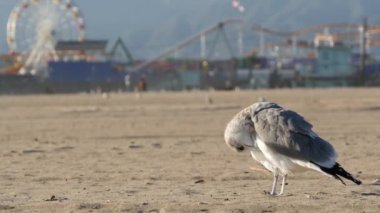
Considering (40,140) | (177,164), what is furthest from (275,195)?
(40,140)

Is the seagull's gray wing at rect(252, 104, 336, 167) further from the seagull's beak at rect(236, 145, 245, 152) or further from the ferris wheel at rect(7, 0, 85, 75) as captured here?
the ferris wheel at rect(7, 0, 85, 75)

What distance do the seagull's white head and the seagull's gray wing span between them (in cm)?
12

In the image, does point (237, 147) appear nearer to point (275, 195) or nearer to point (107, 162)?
point (275, 195)

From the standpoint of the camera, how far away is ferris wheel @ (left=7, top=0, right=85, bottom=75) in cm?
9869

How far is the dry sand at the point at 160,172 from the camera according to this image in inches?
359

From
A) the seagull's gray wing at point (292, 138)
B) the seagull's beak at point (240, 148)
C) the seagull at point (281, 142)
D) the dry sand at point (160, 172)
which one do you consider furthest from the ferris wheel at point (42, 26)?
the seagull's gray wing at point (292, 138)

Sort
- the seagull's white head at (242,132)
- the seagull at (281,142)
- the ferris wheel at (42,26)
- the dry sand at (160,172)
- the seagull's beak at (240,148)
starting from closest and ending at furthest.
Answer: the seagull at (281,142)
the dry sand at (160,172)
the seagull's white head at (242,132)
the seagull's beak at (240,148)
the ferris wheel at (42,26)

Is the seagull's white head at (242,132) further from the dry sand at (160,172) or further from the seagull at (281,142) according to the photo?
A: the dry sand at (160,172)

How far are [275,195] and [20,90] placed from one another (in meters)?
67.2

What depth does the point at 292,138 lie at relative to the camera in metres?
9.07

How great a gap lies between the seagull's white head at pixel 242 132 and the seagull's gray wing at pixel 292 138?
12cm

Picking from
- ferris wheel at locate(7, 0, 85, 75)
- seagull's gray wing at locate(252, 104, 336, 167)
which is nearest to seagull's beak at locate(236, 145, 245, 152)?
seagull's gray wing at locate(252, 104, 336, 167)

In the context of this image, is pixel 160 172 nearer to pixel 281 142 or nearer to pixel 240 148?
pixel 240 148

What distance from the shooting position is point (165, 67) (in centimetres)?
10081
